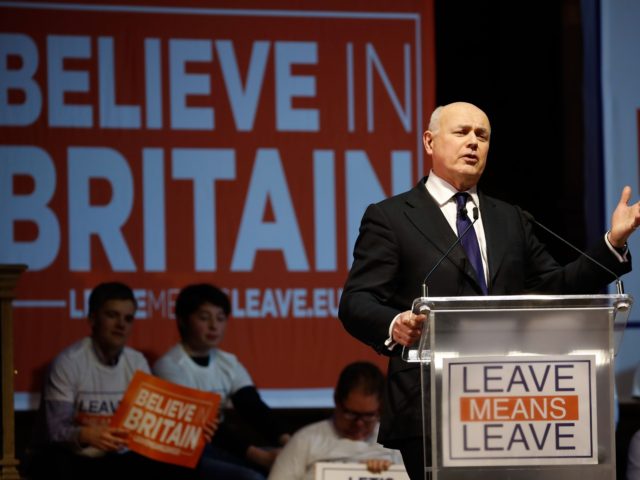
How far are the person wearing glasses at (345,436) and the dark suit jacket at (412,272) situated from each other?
156cm

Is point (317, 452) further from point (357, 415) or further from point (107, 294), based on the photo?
point (107, 294)

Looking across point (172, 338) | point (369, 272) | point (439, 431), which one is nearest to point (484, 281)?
point (369, 272)

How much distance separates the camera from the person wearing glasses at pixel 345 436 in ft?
13.2

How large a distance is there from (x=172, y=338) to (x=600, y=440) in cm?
298

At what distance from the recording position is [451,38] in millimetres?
5453

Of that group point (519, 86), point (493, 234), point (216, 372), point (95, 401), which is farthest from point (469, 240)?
point (519, 86)

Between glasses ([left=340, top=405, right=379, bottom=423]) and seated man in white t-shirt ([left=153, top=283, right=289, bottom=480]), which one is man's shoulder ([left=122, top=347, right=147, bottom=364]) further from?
glasses ([left=340, top=405, right=379, bottom=423])

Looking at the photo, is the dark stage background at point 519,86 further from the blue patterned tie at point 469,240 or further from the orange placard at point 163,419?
the blue patterned tie at point 469,240

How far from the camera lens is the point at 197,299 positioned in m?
4.77

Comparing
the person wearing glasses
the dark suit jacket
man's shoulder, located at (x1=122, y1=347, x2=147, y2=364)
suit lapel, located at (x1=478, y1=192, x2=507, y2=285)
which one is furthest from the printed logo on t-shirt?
suit lapel, located at (x1=478, y1=192, x2=507, y2=285)

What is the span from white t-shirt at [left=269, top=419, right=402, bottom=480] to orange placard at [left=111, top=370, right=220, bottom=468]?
1.21ft

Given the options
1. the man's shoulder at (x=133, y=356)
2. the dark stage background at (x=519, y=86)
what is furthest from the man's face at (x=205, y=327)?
the dark stage background at (x=519, y=86)

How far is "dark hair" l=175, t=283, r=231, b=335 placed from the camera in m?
4.75

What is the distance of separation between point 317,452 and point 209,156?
155 cm
